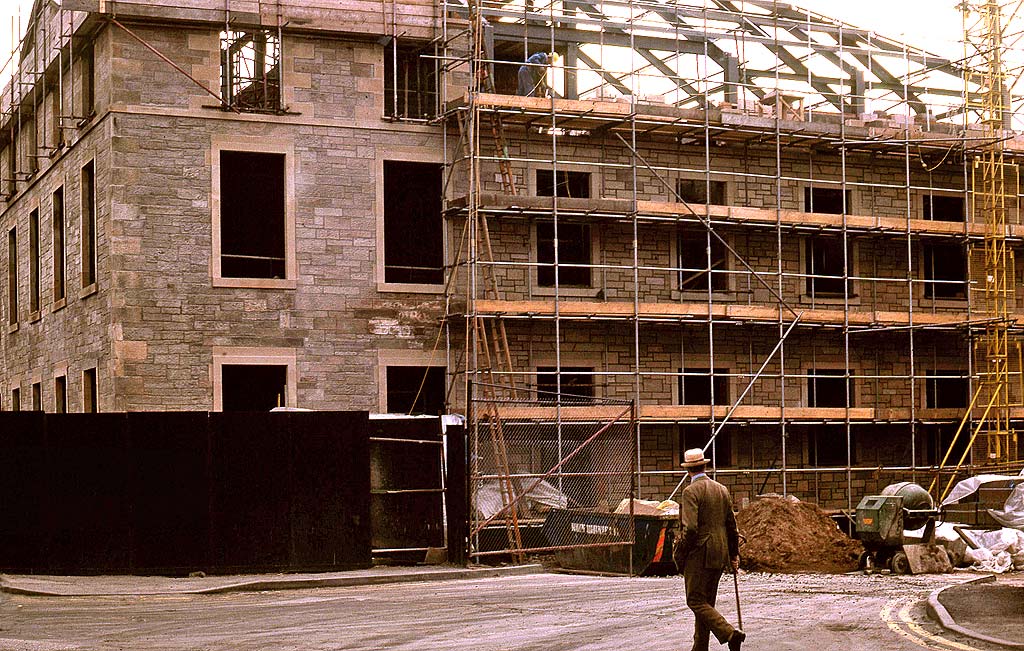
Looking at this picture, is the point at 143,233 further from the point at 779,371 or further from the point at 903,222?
the point at 903,222

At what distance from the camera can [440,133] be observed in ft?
90.1

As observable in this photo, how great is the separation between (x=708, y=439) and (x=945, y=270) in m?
6.94

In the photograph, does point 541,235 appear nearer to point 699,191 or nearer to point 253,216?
point 699,191

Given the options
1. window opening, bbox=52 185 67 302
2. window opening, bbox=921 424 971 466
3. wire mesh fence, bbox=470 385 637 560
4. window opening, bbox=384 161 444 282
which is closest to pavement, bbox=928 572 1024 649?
wire mesh fence, bbox=470 385 637 560

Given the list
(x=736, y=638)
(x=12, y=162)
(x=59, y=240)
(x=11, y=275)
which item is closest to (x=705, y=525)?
(x=736, y=638)

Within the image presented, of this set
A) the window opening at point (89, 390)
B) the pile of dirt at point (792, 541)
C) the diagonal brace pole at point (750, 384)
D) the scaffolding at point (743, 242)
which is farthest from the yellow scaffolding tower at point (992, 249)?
the window opening at point (89, 390)

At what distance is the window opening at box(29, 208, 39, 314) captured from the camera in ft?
105

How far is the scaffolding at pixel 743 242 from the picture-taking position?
27.5 metres

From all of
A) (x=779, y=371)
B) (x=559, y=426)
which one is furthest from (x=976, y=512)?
(x=559, y=426)

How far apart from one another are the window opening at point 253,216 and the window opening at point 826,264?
10.8 metres

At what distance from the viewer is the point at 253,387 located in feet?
87.0

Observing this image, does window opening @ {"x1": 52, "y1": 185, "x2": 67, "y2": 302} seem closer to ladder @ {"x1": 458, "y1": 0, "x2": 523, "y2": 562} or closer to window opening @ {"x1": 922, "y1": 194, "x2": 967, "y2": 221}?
ladder @ {"x1": 458, "y1": 0, "x2": 523, "y2": 562}

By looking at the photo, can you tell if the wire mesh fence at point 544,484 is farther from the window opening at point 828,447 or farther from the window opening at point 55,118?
the window opening at point 55,118

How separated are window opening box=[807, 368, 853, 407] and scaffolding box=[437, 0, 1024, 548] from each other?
46mm
